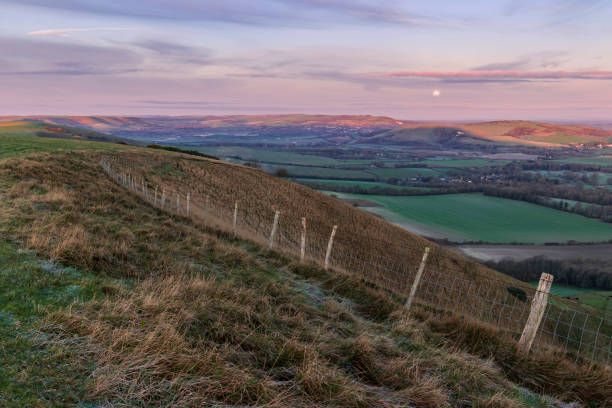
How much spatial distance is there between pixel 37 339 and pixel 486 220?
87.7 m

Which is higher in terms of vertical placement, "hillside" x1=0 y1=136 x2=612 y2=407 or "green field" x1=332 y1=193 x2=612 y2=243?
"hillside" x1=0 y1=136 x2=612 y2=407

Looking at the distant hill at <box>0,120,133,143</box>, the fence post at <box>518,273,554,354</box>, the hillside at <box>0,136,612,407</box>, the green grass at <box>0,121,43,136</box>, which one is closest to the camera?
the hillside at <box>0,136,612,407</box>

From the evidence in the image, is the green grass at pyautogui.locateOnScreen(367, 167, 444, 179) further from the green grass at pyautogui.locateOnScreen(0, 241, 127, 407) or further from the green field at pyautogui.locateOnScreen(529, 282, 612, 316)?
the green grass at pyautogui.locateOnScreen(0, 241, 127, 407)

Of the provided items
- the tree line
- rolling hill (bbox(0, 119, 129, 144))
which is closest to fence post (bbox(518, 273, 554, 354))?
the tree line

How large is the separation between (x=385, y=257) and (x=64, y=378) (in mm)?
29338

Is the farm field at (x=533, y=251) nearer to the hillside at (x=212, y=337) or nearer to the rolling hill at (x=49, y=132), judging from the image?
the hillside at (x=212, y=337)

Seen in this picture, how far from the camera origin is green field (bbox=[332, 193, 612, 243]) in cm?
6919

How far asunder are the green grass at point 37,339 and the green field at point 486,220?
64.2 meters

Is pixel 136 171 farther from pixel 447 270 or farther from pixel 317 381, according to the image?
pixel 317 381

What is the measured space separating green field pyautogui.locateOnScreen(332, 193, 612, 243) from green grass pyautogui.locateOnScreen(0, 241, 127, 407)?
64.2 m

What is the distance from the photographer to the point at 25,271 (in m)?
5.56

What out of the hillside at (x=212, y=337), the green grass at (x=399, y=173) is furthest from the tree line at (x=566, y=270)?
the green grass at (x=399, y=173)

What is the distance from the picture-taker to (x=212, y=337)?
4566 mm

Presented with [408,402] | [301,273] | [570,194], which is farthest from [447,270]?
[570,194]
